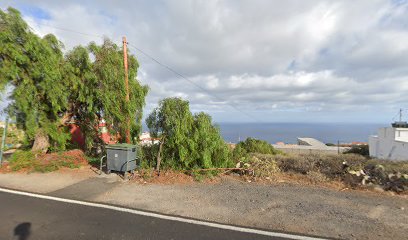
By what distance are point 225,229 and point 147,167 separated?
193 inches

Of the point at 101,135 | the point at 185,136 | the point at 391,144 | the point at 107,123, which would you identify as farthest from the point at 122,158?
the point at 391,144

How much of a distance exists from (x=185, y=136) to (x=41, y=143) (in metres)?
7.01

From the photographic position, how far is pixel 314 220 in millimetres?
5148

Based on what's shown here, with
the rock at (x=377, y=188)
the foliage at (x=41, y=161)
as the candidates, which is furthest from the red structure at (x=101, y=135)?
the rock at (x=377, y=188)

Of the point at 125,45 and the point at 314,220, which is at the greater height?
the point at 125,45

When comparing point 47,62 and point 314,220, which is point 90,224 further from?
point 47,62

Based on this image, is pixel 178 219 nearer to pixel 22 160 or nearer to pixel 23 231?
pixel 23 231

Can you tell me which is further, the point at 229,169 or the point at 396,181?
the point at 229,169

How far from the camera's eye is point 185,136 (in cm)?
863

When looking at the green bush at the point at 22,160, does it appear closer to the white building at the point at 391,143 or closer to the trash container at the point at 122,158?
the trash container at the point at 122,158

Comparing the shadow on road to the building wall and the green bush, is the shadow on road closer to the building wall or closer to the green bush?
the green bush

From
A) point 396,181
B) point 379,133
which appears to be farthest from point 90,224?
point 379,133

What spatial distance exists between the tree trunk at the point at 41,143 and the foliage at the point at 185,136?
17.9 ft

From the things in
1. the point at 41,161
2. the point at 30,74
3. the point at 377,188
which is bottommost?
the point at 377,188
